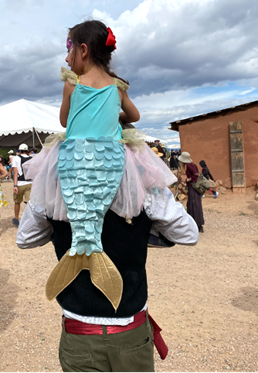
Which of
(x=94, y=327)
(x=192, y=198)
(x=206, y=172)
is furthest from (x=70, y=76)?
(x=206, y=172)

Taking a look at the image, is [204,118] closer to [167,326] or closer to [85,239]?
[167,326]

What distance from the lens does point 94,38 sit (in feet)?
4.13

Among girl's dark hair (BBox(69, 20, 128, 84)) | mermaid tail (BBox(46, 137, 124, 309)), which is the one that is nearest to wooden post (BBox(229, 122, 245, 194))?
girl's dark hair (BBox(69, 20, 128, 84))

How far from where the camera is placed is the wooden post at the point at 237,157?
10.1 metres

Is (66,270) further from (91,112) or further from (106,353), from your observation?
(91,112)

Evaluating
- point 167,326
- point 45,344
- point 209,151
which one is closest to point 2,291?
point 45,344

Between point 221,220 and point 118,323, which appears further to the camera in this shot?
point 221,220

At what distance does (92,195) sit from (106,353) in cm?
60

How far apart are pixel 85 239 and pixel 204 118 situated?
1011 cm

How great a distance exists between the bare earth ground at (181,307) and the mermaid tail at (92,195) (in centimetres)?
200

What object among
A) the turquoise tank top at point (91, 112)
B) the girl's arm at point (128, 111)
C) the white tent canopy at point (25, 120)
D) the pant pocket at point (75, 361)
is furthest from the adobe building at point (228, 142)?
the pant pocket at point (75, 361)

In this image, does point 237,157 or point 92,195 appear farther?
point 237,157

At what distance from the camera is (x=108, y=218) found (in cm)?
120

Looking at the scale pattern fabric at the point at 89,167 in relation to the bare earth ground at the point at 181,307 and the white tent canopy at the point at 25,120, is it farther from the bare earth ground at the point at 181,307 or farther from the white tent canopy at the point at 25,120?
the white tent canopy at the point at 25,120
